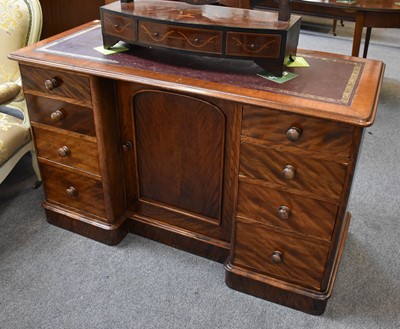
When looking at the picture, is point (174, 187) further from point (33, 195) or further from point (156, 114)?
point (33, 195)

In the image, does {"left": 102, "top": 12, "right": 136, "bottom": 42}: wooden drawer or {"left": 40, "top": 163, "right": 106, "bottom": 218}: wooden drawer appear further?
{"left": 40, "top": 163, "right": 106, "bottom": 218}: wooden drawer

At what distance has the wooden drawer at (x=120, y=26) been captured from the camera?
4.22 ft

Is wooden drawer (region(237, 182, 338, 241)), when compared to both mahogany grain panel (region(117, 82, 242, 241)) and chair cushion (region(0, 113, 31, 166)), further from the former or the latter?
chair cushion (region(0, 113, 31, 166))

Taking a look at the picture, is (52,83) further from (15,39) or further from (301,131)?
(301,131)

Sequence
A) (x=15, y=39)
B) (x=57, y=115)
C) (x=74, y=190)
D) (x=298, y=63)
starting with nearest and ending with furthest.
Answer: (x=298, y=63), (x=57, y=115), (x=74, y=190), (x=15, y=39)

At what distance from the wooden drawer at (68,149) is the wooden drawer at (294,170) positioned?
52 cm

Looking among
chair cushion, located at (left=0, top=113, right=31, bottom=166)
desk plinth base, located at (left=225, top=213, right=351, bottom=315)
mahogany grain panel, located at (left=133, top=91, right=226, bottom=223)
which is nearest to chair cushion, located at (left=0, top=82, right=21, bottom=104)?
chair cushion, located at (left=0, top=113, right=31, bottom=166)

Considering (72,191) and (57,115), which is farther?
(72,191)

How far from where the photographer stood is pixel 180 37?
1.22 metres

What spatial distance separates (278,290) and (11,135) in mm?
1079

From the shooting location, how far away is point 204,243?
1.50m

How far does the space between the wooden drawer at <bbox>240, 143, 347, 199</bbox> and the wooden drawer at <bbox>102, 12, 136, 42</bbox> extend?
0.47m

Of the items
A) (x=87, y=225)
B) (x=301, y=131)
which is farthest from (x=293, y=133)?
(x=87, y=225)

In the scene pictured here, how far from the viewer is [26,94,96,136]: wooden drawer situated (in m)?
1.37
